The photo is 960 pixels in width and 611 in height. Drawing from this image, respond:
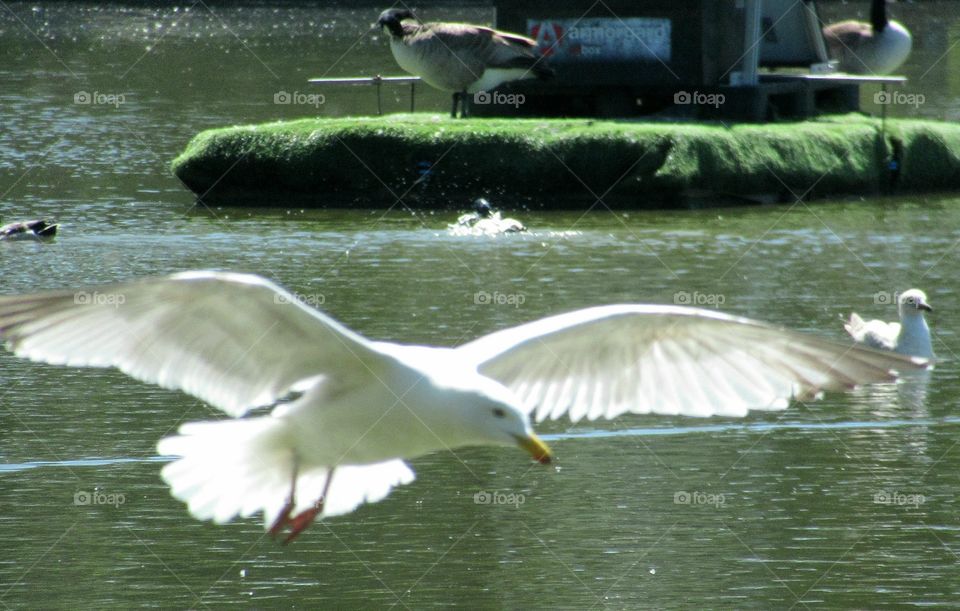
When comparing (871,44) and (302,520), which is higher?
(871,44)

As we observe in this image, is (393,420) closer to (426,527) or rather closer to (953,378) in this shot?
(426,527)

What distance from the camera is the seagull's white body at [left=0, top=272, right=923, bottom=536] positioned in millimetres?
5180

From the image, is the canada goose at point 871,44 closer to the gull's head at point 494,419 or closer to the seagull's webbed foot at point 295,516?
the seagull's webbed foot at point 295,516

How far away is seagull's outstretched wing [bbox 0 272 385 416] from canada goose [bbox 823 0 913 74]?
1653 centimetres

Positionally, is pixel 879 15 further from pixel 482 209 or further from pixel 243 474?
pixel 243 474

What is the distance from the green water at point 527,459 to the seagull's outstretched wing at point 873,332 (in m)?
0.22

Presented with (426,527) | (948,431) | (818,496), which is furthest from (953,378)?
(426,527)

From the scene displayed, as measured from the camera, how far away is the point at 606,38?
667 inches

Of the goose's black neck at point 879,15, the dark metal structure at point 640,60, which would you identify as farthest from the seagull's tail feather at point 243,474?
the goose's black neck at point 879,15

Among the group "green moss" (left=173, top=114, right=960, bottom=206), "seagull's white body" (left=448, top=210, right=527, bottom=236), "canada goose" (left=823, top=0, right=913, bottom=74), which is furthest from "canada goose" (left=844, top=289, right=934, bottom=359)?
"canada goose" (left=823, top=0, right=913, bottom=74)

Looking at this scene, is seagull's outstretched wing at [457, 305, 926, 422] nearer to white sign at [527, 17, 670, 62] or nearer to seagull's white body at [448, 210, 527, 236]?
seagull's white body at [448, 210, 527, 236]

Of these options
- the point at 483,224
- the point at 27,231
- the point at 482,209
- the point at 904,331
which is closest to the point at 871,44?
the point at 482,209

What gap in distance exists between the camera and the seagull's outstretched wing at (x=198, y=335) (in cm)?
509

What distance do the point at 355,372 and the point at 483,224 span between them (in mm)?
8218
